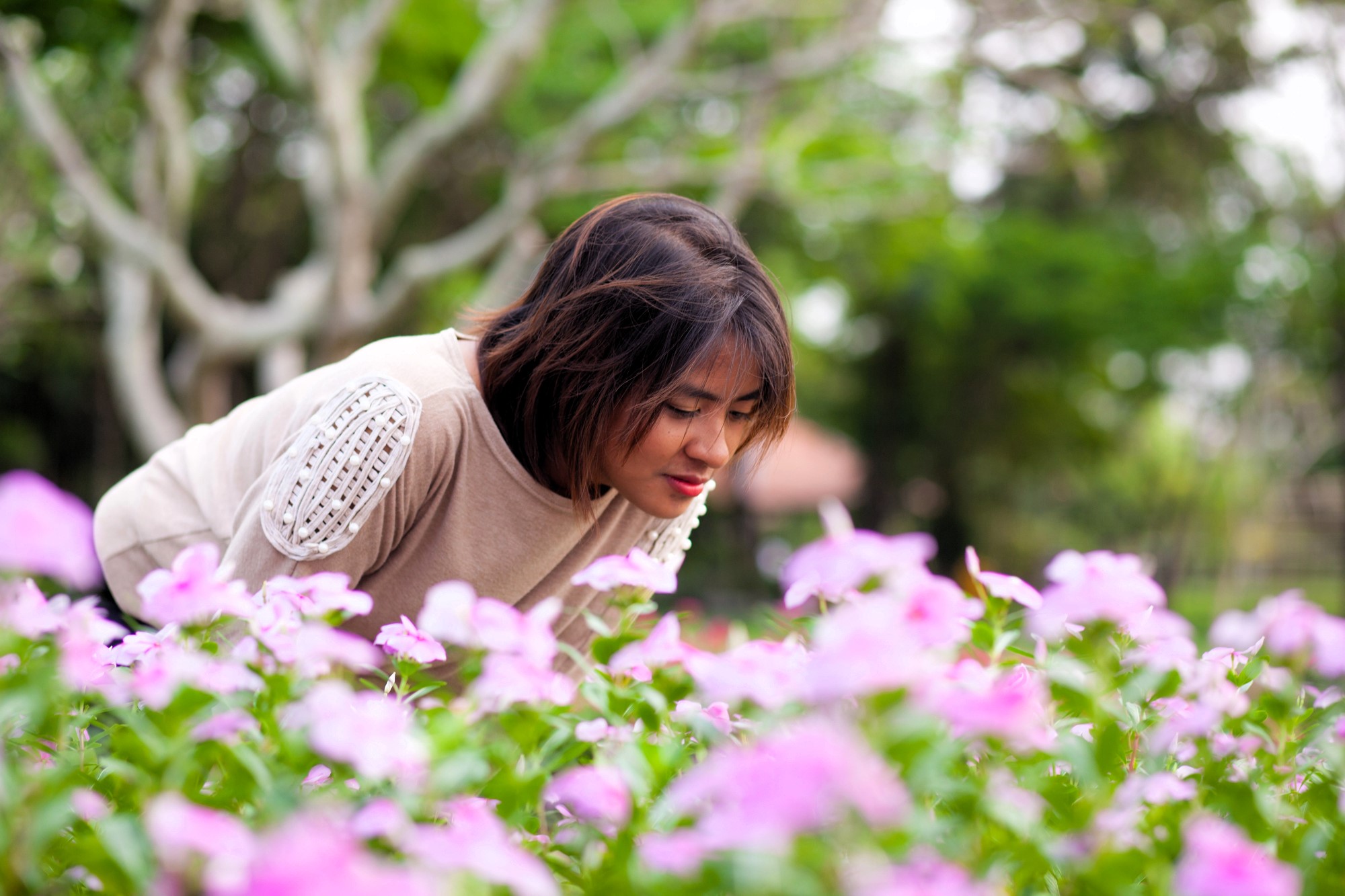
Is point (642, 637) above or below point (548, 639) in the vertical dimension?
below

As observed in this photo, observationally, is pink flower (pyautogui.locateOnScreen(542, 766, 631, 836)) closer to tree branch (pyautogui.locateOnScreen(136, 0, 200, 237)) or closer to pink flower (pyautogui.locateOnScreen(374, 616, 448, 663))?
pink flower (pyautogui.locateOnScreen(374, 616, 448, 663))

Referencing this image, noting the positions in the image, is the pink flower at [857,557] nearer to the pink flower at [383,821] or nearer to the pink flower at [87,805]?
the pink flower at [383,821]

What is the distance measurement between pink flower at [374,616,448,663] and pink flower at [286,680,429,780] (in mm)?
281

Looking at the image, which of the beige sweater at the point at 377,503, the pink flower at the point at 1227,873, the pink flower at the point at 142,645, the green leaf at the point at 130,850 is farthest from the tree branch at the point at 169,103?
the pink flower at the point at 1227,873

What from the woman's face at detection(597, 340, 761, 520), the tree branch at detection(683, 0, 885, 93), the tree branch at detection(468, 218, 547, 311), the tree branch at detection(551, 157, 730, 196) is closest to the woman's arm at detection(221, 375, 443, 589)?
the woman's face at detection(597, 340, 761, 520)

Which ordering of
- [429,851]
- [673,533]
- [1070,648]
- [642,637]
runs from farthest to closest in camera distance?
[673,533] → [642,637] → [1070,648] → [429,851]

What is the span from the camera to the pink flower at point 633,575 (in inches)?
41.1

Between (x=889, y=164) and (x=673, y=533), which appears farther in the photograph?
(x=889, y=164)

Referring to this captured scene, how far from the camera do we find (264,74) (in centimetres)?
1013

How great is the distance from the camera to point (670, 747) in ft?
3.21

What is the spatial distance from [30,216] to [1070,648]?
987 centimetres

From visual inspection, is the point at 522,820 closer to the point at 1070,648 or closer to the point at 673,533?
the point at 1070,648

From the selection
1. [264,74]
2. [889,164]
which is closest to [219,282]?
[264,74]

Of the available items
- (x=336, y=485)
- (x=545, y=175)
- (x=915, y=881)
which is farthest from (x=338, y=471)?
(x=545, y=175)
